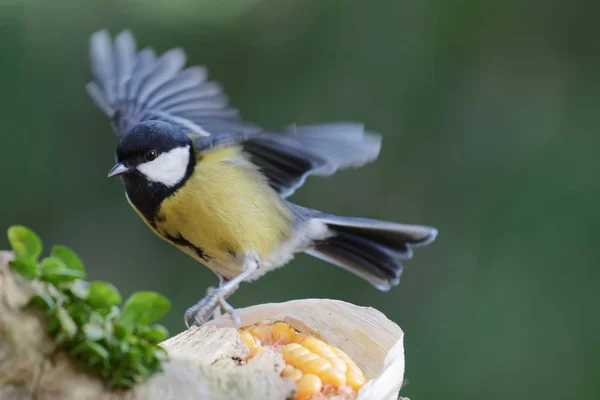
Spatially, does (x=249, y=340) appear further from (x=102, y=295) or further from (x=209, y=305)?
(x=102, y=295)

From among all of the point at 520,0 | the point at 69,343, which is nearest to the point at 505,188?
the point at 520,0

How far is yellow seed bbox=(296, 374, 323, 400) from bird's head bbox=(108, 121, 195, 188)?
0.75 metres

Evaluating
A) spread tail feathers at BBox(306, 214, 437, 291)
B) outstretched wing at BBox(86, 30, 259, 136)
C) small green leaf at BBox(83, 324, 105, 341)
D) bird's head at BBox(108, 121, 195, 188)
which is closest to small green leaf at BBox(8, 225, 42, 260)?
small green leaf at BBox(83, 324, 105, 341)

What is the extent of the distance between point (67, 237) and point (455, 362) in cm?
207

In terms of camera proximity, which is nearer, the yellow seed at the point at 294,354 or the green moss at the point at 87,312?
the green moss at the point at 87,312

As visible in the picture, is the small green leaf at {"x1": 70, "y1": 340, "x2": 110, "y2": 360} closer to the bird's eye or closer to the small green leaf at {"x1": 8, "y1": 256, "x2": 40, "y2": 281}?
the small green leaf at {"x1": 8, "y1": 256, "x2": 40, "y2": 281}

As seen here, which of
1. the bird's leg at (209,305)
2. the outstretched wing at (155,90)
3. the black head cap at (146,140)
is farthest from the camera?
the outstretched wing at (155,90)

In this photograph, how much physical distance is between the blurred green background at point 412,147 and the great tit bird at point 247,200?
1.36 m

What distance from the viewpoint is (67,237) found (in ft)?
13.4

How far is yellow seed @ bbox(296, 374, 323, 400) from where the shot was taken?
1.28 metres

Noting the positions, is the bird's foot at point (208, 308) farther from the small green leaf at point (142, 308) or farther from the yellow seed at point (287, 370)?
the small green leaf at point (142, 308)

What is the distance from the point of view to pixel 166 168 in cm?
187

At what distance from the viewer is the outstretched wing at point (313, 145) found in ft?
6.15

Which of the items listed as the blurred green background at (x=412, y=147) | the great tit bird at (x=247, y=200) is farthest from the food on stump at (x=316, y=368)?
the blurred green background at (x=412, y=147)
